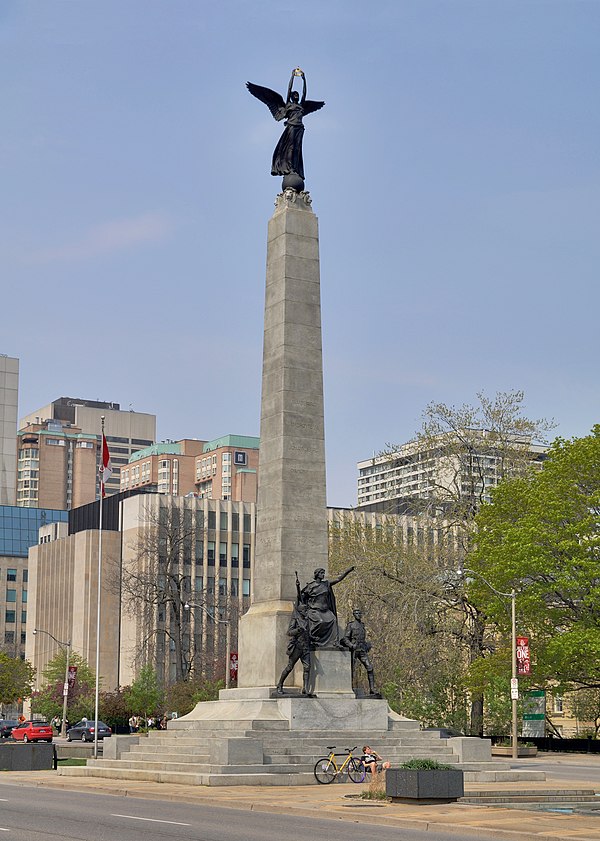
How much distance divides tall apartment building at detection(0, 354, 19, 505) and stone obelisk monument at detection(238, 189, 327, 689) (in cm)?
15353

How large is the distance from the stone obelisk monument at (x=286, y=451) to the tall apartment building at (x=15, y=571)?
393 feet

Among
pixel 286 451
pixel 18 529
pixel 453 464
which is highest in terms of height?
pixel 18 529

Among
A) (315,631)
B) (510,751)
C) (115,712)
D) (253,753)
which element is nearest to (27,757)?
(315,631)

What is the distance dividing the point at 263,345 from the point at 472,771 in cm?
1329

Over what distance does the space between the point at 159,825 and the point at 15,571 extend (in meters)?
149

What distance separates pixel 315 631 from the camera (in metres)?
34.8

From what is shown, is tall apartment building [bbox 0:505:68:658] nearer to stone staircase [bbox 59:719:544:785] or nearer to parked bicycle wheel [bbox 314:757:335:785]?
stone staircase [bbox 59:719:544:785]

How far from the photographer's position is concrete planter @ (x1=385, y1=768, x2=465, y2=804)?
25125 mm

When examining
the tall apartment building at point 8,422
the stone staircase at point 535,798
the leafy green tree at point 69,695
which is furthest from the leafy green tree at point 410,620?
the tall apartment building at point 8,422

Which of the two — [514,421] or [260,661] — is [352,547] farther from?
[260,661]

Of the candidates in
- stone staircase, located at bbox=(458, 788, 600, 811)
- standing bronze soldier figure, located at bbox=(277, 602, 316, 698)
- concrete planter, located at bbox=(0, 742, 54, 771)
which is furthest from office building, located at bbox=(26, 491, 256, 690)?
stone staircase, located at bbox=(458, 788, 600, 811)

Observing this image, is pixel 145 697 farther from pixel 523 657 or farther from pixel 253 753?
pixel 253 753

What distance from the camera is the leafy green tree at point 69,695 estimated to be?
99438 mm

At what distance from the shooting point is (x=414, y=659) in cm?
5900
